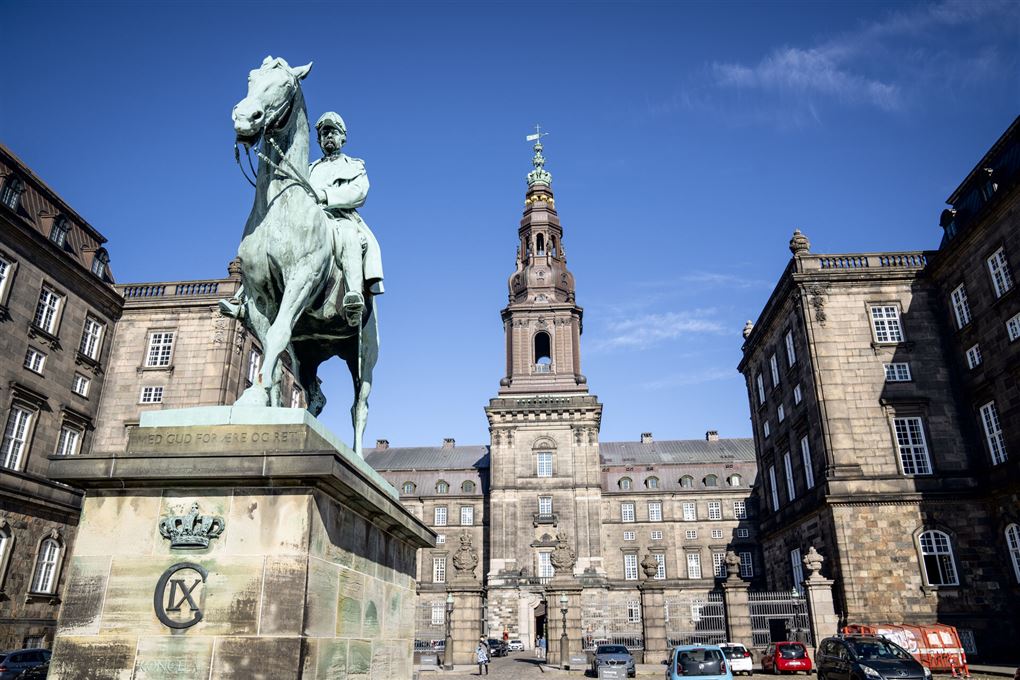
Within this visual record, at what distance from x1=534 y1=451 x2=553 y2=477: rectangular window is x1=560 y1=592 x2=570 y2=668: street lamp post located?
A: 27826 millimetres

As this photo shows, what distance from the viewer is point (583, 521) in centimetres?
6038

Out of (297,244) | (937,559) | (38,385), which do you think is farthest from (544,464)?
(297,244)

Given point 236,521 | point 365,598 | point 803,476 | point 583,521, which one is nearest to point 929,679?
point 365,598

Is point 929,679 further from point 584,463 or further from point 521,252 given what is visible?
point 521,252

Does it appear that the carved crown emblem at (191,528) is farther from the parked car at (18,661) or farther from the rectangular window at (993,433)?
the rectangular window at (993,433)

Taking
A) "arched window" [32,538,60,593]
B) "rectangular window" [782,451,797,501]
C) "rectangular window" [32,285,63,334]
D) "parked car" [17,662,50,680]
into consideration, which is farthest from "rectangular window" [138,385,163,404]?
"rectangular window" [782,451,797,501]

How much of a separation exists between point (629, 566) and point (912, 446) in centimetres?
4445

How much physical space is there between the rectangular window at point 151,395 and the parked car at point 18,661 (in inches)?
628

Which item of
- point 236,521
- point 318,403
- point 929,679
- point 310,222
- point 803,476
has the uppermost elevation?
point 803,476

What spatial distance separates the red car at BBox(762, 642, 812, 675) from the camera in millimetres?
26375

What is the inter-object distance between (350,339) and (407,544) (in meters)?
2.41

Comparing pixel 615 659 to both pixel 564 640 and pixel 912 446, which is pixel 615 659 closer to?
pixel 564 640

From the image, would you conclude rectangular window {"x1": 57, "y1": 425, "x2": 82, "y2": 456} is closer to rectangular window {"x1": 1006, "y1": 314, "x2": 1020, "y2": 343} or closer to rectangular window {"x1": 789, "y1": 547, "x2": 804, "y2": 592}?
rectangular window {"x1": 789, "y1": 547, "x2": 804, "y2": 592}

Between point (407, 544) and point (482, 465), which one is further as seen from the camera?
point (482, 465)
